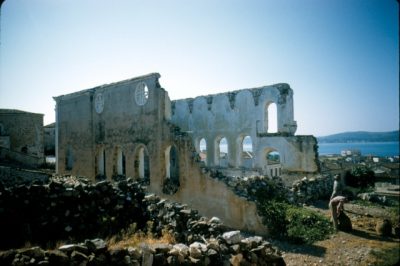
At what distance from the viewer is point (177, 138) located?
13.6 m

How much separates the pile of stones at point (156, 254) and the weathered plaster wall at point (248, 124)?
1136 cm

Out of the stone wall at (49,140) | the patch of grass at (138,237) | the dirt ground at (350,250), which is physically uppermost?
the stone wall at (49,140)

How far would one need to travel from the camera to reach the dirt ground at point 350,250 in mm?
7118

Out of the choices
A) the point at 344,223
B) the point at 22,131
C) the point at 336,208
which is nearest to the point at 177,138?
the point at 336,208

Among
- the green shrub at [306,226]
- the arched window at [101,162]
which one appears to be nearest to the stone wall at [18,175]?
the arched window at [101,162]

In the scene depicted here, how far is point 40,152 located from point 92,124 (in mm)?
20061

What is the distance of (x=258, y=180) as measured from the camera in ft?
42.5

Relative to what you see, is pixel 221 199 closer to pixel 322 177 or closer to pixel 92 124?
pixel 322 177

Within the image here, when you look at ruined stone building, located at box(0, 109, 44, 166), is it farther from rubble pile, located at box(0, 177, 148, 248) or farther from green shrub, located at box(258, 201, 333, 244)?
green shrub, located at box(258, 201, 333, 244)

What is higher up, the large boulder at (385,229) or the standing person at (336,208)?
the standing person at (336,208)

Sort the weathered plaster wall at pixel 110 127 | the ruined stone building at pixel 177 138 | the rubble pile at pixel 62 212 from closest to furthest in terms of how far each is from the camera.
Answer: the rubble pile at pixel 62 212 → the ruined stone building at pixel 177 138 → the weathered plaster wall at pixel 110 127

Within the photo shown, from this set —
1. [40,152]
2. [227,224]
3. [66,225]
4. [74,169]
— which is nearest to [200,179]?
[227,224]

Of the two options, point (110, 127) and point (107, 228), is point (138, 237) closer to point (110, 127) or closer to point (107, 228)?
point (107, 228)

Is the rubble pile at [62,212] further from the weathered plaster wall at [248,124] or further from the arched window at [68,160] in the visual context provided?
the arched window at [68,160]
